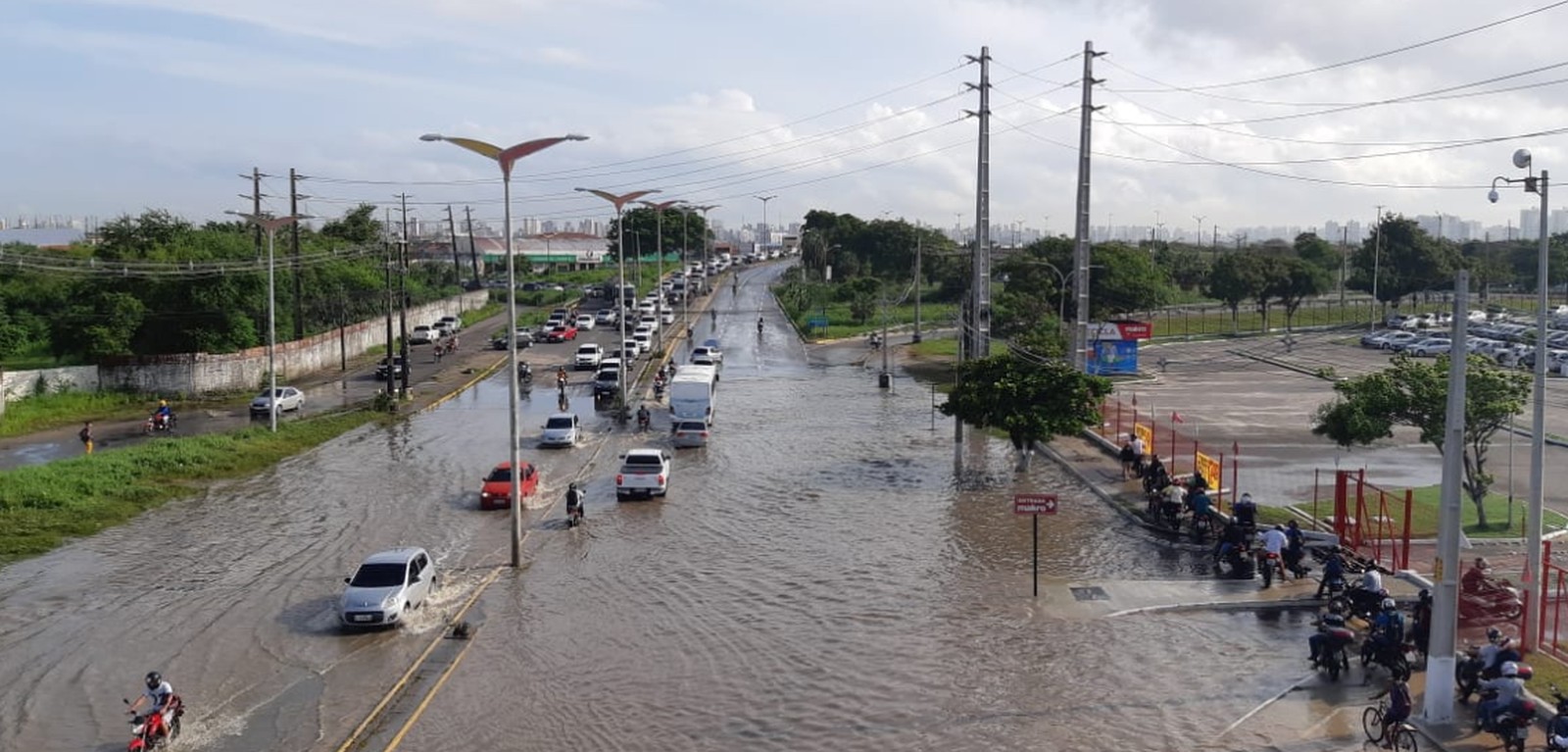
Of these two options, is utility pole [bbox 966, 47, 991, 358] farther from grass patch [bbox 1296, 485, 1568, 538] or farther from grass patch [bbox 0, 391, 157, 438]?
grass patch [bbox 0, 391, 157, 438]

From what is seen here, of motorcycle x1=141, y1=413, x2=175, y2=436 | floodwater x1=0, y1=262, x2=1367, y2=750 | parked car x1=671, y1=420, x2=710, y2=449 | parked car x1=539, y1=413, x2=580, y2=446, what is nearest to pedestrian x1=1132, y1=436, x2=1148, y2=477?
floodwater x1=0, y1=262, x2=1367, y2=750

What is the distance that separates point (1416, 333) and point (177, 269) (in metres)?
72.5

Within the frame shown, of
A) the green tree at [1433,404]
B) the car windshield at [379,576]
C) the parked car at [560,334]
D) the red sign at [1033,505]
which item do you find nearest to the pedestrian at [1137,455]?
the green tree at [1433,404]

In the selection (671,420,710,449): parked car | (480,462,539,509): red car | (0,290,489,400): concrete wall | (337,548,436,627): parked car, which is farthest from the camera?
(0,290,489,400): concrete wall

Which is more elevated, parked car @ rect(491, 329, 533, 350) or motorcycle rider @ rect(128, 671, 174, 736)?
parked car @ rect(491, 329, 533, 350)

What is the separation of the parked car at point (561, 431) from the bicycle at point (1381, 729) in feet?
100.0

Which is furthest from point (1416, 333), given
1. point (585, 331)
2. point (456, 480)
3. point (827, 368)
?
point (456, 480)

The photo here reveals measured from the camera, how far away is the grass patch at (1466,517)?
1028 inches

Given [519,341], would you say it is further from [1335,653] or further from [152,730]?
[1335,653]

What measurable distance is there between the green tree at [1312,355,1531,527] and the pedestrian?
21.8 feet

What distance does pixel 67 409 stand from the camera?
165 ft

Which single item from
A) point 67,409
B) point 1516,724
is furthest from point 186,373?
point 1516,724

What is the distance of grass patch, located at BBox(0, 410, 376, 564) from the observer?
29.6m

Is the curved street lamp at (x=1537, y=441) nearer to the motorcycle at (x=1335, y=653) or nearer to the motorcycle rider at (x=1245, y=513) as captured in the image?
the motorcycle at (x=1335, y=653)
